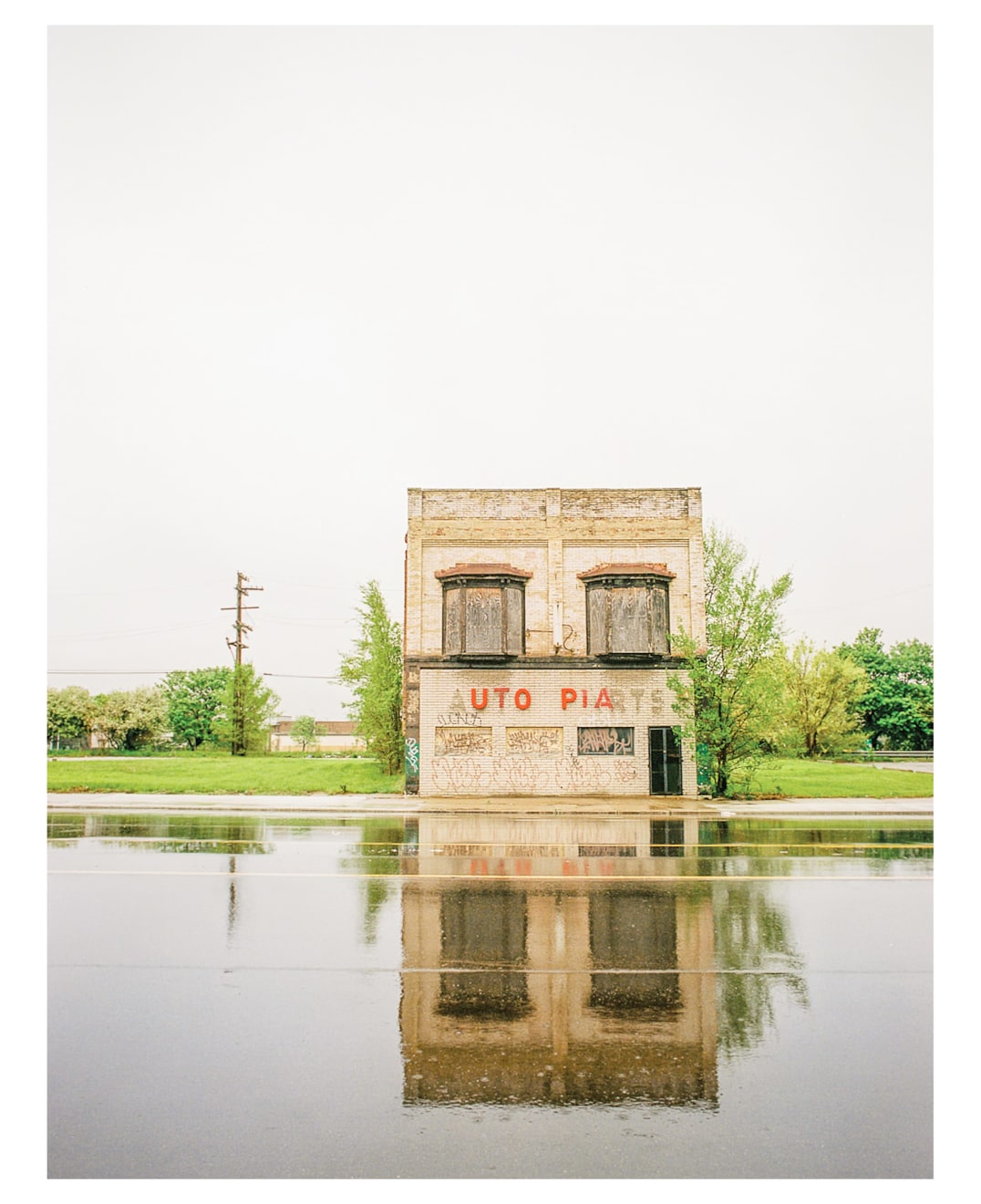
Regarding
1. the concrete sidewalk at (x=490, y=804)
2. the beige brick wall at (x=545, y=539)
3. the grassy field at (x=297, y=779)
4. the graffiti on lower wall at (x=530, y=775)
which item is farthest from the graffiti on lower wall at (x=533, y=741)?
the grassy field at (x=297, y=779)

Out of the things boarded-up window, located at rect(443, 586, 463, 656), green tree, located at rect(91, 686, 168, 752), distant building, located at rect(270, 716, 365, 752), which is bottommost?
distant building, located at rect(270, 716, 365, 752)

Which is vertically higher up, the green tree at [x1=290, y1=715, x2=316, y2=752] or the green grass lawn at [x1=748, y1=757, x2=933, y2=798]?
the green grass lawn at [x1=748, y1=757, x2=933, y2=798]

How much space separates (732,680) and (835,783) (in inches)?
316

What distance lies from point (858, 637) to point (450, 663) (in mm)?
53679

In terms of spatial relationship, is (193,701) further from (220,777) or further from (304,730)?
(220,777)

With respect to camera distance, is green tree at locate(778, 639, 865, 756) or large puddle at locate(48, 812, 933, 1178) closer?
large puddle at locate(48, 812, 933, 1178)

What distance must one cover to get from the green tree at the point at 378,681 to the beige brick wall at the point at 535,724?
289 inches

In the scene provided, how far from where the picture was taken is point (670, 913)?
30.2 ft

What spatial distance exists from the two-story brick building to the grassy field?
3516 millimetres

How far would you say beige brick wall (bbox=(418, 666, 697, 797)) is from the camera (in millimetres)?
24516

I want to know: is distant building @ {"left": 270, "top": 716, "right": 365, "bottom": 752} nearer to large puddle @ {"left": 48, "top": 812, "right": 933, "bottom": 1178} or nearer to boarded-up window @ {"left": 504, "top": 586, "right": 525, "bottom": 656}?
boarded-up window @ {"left": 504, "top": 586, "right": 525, "bottom": 656}

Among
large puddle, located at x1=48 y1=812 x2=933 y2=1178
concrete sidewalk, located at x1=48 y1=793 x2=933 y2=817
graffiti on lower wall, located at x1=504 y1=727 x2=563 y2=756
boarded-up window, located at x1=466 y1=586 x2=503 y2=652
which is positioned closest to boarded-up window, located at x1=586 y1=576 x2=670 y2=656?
graffiti on lower wall, located at x1=504 y1=727 x2=563 y2=756

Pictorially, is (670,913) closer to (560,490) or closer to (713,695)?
(713,695)

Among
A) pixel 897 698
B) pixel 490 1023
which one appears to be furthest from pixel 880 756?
pixel 490 1023
